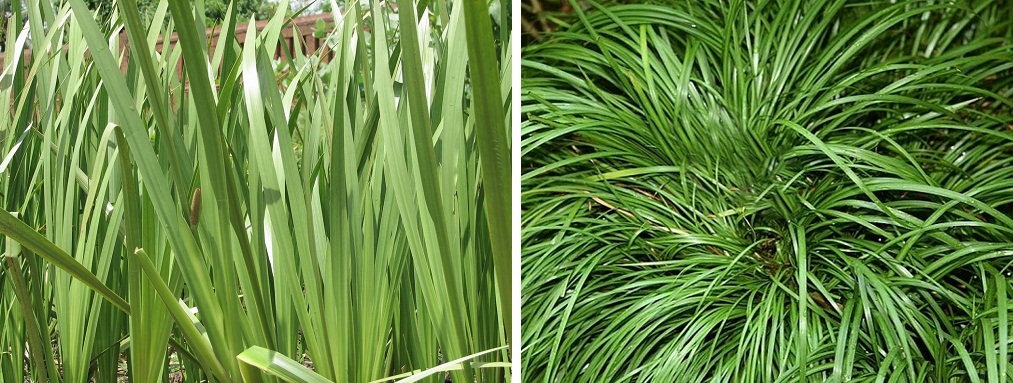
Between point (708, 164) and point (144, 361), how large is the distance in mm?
629

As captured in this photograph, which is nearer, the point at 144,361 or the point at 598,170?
the point at 144,361

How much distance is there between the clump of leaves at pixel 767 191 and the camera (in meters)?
0.82

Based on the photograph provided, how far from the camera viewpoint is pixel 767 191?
85 cm

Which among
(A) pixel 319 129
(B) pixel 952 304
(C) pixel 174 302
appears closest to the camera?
(C) pixel 174 302

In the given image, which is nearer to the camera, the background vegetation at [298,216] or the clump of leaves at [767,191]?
the background vegetation at [298,216]

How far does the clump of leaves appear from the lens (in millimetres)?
817

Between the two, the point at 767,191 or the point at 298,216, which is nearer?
the point at 298,216

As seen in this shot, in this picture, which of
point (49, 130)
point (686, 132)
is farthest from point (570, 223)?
point (49, 130)

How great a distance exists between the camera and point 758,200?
0.85 m

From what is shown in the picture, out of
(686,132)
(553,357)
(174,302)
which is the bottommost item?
(553,357)

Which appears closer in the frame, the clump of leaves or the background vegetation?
the background vegetation

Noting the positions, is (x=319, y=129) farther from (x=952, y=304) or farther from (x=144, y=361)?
(x=952, y=304)

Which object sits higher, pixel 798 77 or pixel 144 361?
pixel 798 77

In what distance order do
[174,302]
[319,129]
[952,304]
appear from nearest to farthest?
1. [174,302]
2. [319,129]
3. [952,304]
